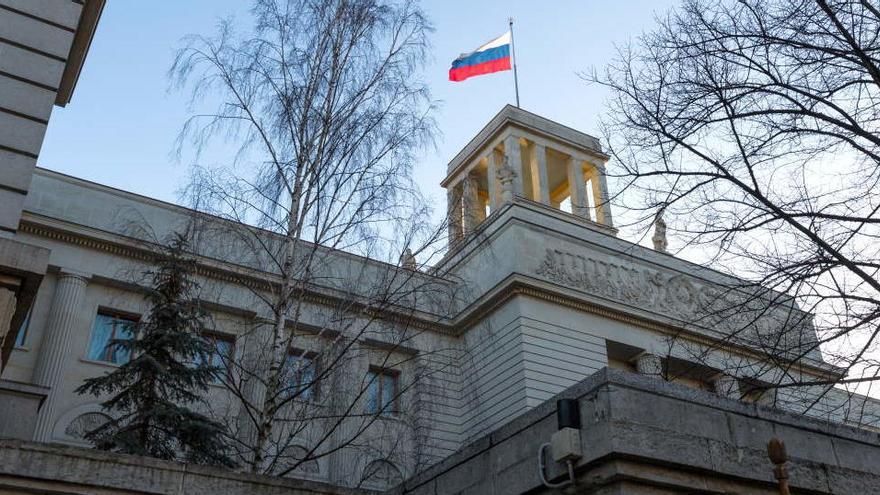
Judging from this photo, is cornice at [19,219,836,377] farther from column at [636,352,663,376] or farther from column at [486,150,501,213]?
column at [486,150,501,213]

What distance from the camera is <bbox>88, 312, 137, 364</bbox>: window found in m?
22.0

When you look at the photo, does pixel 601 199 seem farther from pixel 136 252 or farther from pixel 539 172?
pixel 136 252

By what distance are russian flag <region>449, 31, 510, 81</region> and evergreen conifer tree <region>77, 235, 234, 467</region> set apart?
19.1m

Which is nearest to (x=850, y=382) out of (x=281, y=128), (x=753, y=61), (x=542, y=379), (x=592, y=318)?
(x=753, y=61)

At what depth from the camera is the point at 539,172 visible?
113ft

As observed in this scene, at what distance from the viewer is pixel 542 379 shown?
2486 cm

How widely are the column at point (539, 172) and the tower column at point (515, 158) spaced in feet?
2.58

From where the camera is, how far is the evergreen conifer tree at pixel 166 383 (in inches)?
636

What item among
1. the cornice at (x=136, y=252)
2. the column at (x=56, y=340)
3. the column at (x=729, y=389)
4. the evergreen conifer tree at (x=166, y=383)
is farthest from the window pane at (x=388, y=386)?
the column at (x=729, y=389)

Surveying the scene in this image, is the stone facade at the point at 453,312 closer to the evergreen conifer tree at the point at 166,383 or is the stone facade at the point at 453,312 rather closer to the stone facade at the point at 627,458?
the evergreen conifer tree at the point at 166,383

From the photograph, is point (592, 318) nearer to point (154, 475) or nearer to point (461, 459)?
point (461, 459)

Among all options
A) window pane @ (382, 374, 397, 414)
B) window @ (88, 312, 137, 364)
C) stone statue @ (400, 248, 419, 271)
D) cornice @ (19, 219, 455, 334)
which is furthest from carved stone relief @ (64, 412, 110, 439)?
stone statue @ (400, 248, 419, 271)

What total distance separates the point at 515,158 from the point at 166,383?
2005 centimetres

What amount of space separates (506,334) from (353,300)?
12301 mm
